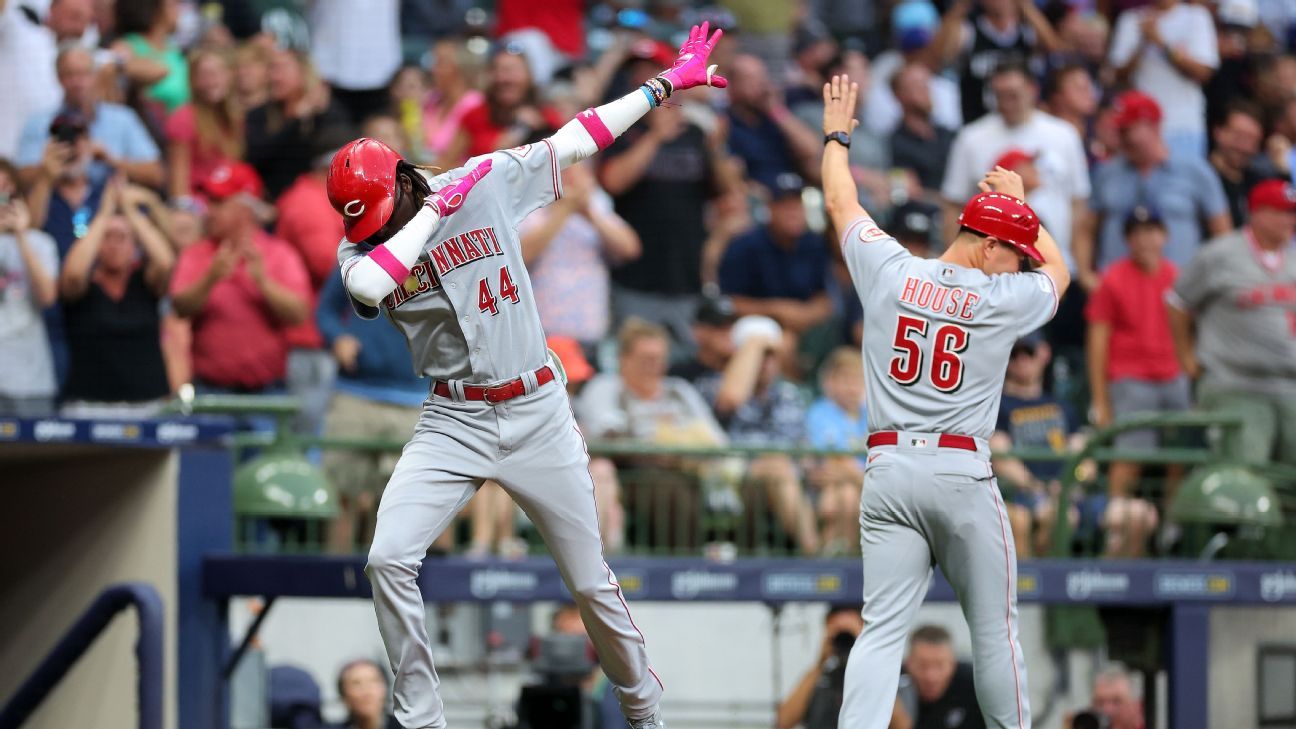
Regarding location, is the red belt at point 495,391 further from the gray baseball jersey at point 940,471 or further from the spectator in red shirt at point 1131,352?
the spectator in red shirt at point 1131,352

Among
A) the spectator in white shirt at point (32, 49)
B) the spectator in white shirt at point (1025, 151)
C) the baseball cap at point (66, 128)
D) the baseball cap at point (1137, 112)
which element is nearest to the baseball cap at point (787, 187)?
the spectator in white shirt at point (1025, 151)

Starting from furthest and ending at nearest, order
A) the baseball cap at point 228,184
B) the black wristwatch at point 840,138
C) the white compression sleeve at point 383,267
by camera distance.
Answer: the baseball cap at point 228,184 → the black wristwatch at point 840,138 → the white compression sleeve at point 383,267

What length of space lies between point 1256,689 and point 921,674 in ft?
4.48

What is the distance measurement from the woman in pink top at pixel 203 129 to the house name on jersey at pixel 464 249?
4863mm

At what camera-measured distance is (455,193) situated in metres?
5.02

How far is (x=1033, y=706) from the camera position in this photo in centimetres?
810

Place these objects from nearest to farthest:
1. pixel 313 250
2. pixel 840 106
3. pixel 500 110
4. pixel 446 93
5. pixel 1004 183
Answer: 1. pixel 1004 183
2. pixel 840 106
3. pixel 313 250
4. pixel 500 110
5. pixel 446 93

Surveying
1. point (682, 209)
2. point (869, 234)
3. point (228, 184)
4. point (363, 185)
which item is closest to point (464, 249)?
point (363, 185)

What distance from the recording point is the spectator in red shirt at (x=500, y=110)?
31.3ft

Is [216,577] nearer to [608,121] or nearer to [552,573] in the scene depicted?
[552,573]

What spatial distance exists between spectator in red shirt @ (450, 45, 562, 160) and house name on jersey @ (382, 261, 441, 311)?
4.49 metres

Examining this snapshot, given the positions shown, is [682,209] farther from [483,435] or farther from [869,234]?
[483,435]

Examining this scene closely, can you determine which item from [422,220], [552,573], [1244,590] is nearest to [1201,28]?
[1244,590]

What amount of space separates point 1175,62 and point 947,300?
6562 mm
